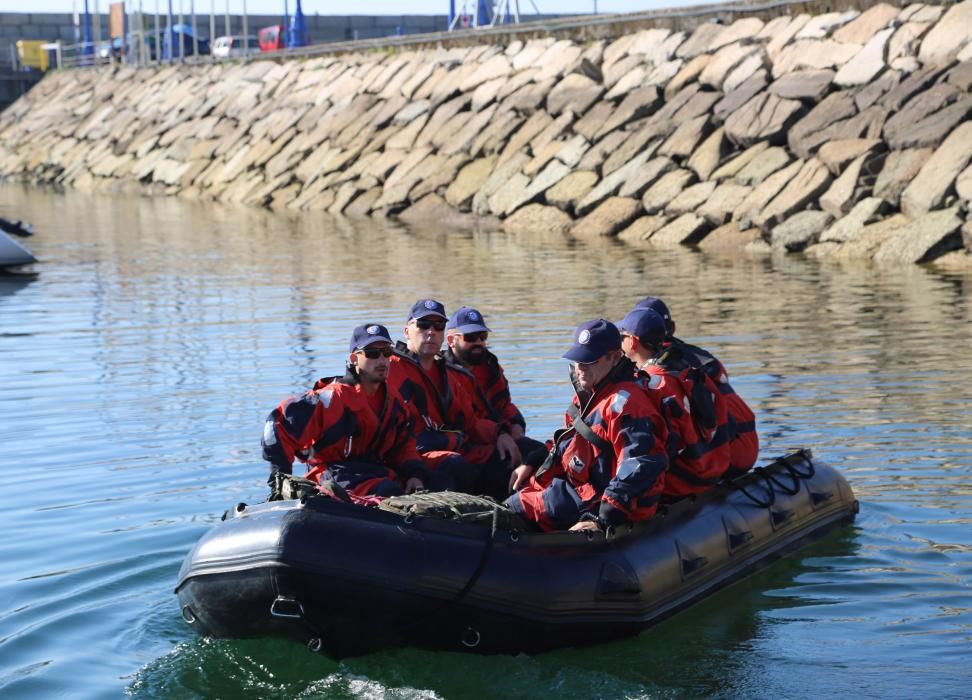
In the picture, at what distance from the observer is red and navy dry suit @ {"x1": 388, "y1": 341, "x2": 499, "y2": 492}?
29.8ft

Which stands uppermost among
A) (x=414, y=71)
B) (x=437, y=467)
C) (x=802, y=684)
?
(x=414, y=71)

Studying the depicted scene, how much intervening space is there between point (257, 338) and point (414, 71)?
70.7ft

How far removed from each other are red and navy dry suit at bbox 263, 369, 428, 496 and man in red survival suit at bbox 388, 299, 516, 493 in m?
0.33

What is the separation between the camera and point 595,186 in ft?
89.0

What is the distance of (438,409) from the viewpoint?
9.42 metres

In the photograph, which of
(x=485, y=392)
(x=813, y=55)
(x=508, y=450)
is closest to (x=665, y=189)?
(x=813, y=55)

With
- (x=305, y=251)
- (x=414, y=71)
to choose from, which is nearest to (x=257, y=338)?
(x=305, y=251)

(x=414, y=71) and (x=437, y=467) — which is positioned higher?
(x=414, y=71)

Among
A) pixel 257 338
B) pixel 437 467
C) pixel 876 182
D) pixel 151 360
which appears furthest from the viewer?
pixel 876 182

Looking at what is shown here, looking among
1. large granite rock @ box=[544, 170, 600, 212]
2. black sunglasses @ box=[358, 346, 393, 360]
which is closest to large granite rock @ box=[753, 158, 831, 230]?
large granite rock @ box=[544, 170, 600, 212]

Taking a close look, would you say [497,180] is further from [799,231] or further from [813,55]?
[799,231]

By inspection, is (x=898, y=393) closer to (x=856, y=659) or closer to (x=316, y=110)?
(x=856, y=659)

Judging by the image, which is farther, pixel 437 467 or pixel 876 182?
pixel 876 182

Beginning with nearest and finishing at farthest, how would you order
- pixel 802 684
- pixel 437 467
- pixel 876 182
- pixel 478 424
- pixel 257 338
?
pixel 802 684
pixel 437 467
pixel 478 424
pixel 257 338
pixel 876 182
